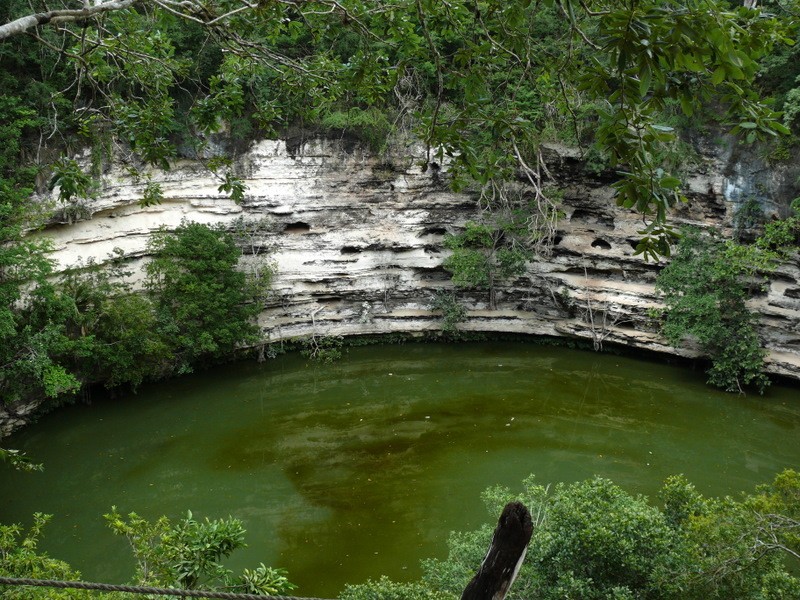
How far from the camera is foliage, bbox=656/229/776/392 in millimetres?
9867

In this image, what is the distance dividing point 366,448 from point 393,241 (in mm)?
5024

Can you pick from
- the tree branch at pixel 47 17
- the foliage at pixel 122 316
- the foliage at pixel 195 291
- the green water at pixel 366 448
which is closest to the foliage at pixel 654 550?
the green water at pixel 366 448

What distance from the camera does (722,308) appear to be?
10227 mm

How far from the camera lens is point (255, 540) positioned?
682 centimetres

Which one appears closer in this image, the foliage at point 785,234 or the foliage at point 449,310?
the foliage at point 785,234

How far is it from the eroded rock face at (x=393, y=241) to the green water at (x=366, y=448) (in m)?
1.03

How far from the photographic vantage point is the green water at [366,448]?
22.6 ft

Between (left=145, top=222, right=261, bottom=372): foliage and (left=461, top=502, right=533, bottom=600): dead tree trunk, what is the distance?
8654 millimetres

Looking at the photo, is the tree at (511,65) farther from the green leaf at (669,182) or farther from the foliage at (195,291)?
the foliage at (195,291)

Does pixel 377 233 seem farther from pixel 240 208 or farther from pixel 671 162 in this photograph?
pixel 671 162

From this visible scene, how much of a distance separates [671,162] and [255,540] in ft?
29.4

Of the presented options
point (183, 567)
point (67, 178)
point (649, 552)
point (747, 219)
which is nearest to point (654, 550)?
point (649, 552)

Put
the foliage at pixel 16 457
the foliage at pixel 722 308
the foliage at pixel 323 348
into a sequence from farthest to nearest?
the foliage at pixel 323 348, the foliage at pixel 722 308, the foliage at pixel 16 457

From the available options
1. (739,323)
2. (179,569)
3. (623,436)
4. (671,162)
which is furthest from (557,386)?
(179,569)
